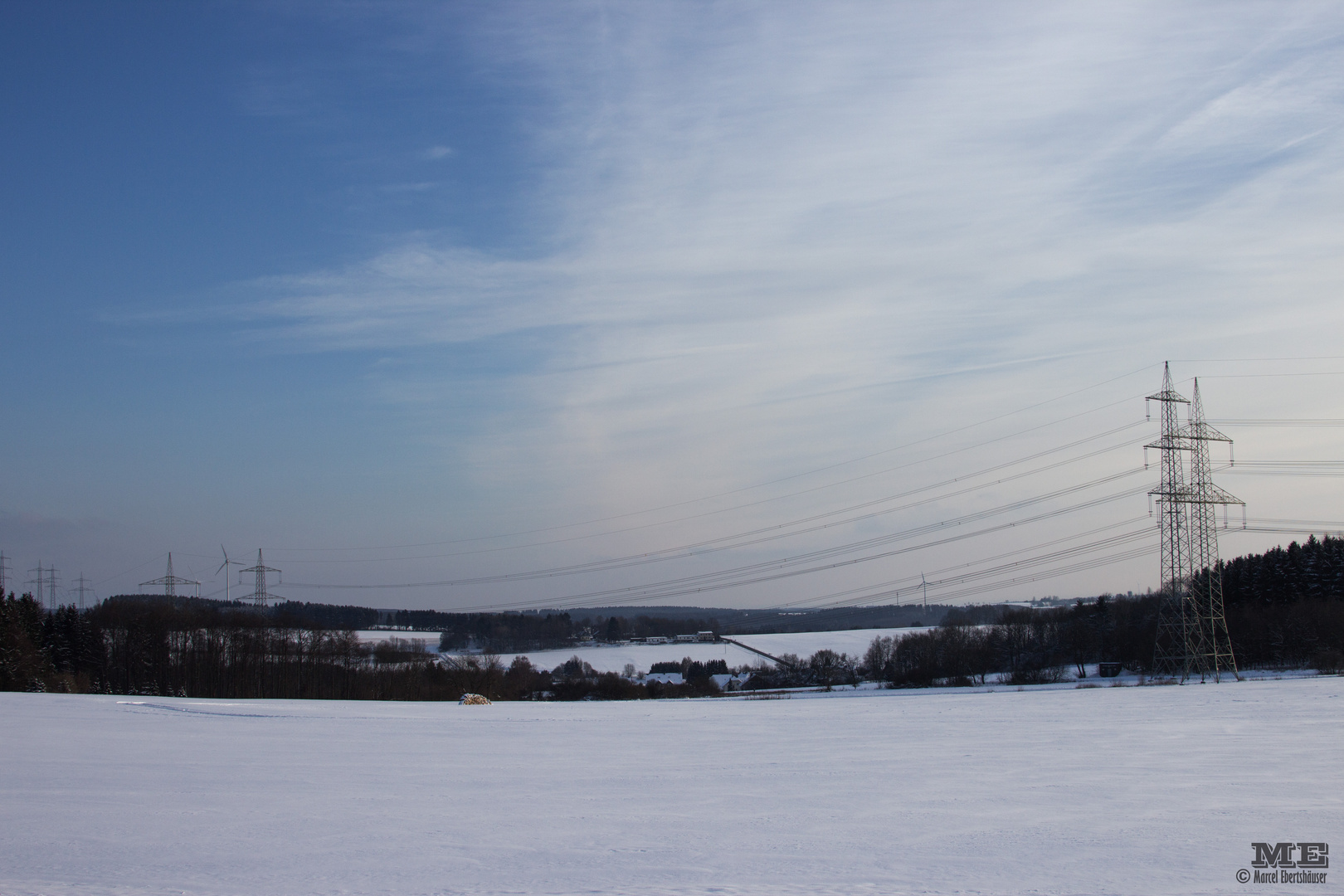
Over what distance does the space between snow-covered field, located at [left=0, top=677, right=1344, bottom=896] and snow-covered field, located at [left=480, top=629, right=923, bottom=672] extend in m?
73.6

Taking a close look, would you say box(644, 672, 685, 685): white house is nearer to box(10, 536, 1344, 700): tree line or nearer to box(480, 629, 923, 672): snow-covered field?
box(10, 536, 1344, 700): tree line

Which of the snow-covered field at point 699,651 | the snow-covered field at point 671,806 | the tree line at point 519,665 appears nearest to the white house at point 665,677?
the tree line at point 519,665

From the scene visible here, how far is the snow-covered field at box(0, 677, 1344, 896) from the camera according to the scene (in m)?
9.48

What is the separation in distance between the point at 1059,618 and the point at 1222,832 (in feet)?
280

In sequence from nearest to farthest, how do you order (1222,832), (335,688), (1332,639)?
(1222,832)
(1332,639)
(335,688)

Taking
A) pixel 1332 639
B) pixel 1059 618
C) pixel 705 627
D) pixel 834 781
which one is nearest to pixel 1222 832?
pixel 834 781

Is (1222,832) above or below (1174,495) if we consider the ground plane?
below

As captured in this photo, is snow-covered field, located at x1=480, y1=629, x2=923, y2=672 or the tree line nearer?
the tree line

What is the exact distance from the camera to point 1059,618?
8869 cm

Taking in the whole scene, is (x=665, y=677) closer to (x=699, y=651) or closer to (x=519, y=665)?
(x=519, y=665)

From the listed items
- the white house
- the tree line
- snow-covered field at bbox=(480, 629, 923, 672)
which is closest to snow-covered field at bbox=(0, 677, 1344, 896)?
the tree line

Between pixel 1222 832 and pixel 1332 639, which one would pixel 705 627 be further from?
pixel 1222 832

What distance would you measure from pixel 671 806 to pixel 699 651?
10380 cm

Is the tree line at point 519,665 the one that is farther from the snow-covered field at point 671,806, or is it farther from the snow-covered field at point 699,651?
the snow-covered field at point 671,806
